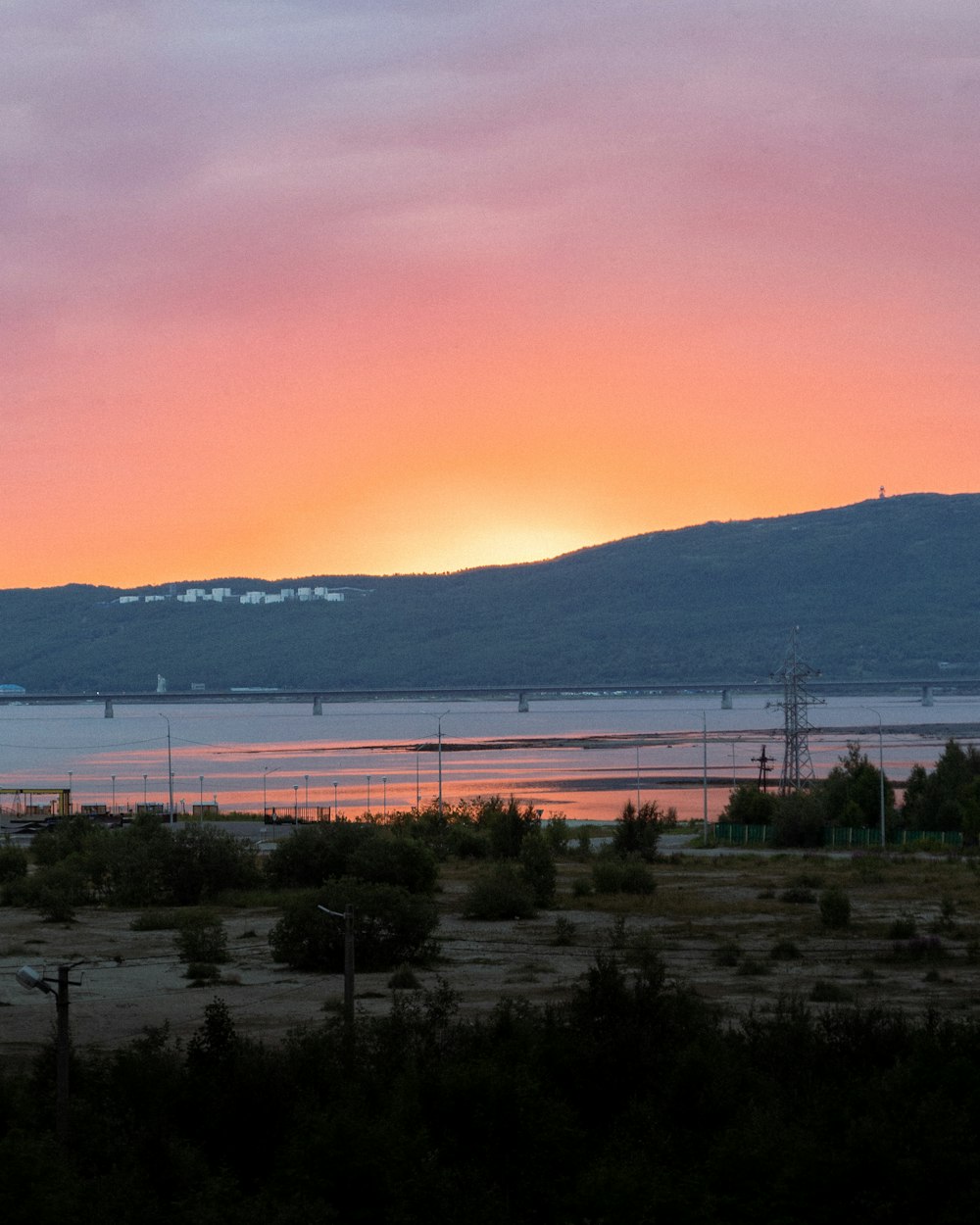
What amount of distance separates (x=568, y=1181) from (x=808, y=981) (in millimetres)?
13924

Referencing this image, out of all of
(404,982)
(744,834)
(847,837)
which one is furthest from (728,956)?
(744,834)

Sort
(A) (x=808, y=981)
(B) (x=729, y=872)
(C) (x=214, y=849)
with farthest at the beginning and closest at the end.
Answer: (B) (x=729, y=872) < (C) (x=214, y=849) < (A) (x=808, y=981)

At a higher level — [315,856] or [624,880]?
[315,856]

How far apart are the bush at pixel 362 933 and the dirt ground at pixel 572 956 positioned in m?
0.65

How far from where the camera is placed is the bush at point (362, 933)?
3403cm

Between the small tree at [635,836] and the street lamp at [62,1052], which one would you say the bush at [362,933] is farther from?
the small tree at [635,836]

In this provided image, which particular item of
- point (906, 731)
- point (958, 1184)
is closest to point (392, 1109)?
point (958, 1184)

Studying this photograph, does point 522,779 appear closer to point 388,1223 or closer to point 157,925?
point 157,925

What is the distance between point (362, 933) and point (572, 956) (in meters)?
4.28

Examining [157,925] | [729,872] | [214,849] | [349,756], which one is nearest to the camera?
[157,925]

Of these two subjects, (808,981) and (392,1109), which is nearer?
(392,1109)

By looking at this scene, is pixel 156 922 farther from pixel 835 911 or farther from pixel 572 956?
pixel 835 911

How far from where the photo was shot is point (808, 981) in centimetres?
3067

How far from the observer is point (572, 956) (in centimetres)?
3497
